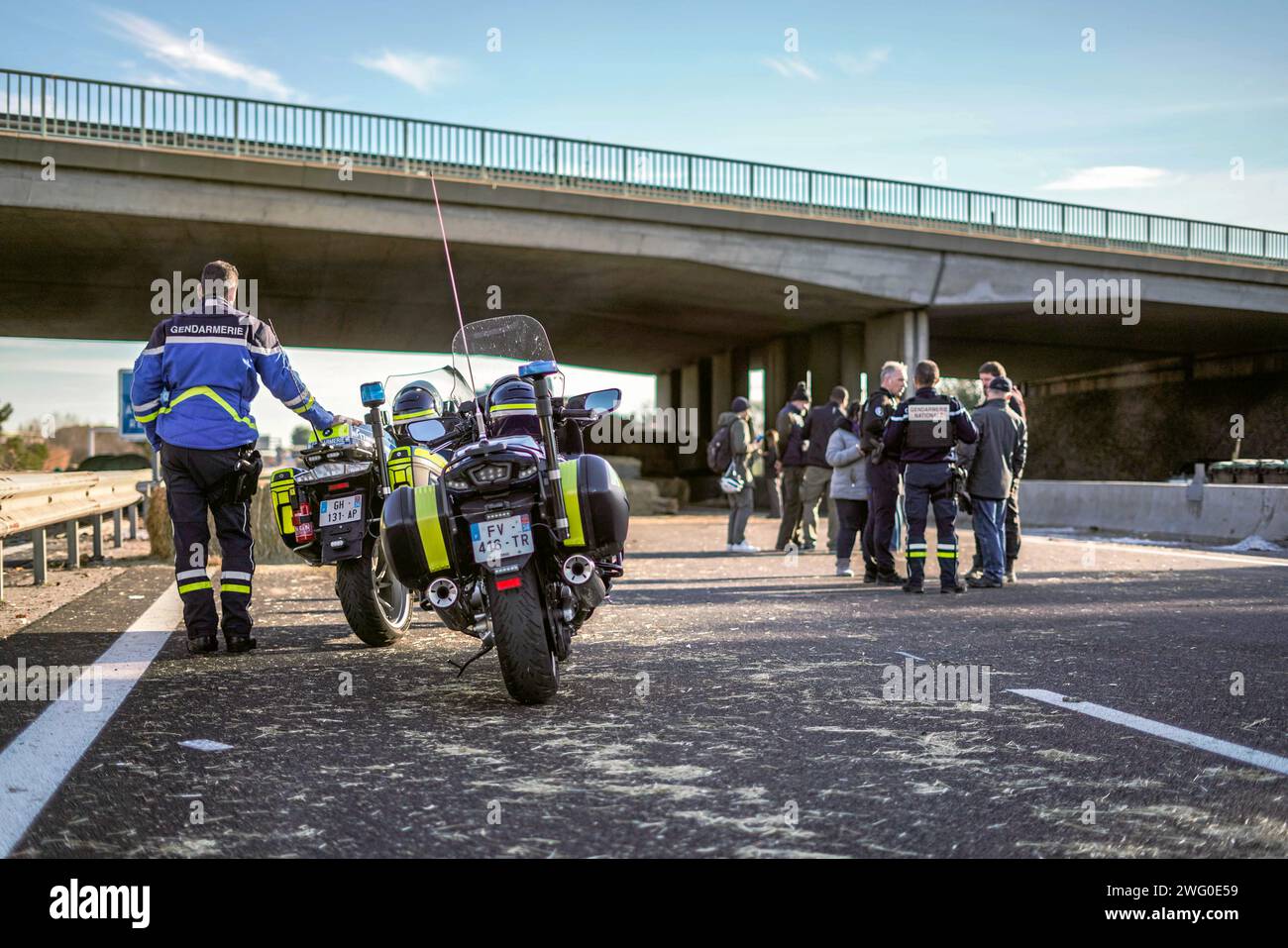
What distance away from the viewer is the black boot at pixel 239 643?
649 cm

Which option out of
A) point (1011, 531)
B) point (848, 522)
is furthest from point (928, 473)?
point (848, 522)

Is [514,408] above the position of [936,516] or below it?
above

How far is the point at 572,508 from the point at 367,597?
80.7 inches

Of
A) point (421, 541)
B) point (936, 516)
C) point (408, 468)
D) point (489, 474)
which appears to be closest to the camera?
point (489, 474)

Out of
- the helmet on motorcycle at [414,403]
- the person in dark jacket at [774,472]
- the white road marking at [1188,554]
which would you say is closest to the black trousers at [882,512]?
the white road marking at [1188,554]

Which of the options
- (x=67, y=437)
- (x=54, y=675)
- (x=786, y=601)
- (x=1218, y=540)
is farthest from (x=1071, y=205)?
(x=67, y=437)

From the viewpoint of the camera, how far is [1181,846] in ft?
10.2

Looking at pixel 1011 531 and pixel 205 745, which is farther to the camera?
pixel 1011 531

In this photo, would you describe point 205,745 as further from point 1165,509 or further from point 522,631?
point 1165,509

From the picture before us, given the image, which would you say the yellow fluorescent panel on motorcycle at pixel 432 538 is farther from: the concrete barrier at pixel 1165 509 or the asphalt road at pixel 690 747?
the concrete barrier at pixel 1165 509

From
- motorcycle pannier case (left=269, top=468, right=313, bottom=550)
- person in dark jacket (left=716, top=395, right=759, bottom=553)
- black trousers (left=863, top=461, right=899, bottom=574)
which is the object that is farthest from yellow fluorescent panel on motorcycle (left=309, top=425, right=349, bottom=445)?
person in dark jacket (left=716, top=395, right=759, bottom=553)

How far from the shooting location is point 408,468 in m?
6.73
